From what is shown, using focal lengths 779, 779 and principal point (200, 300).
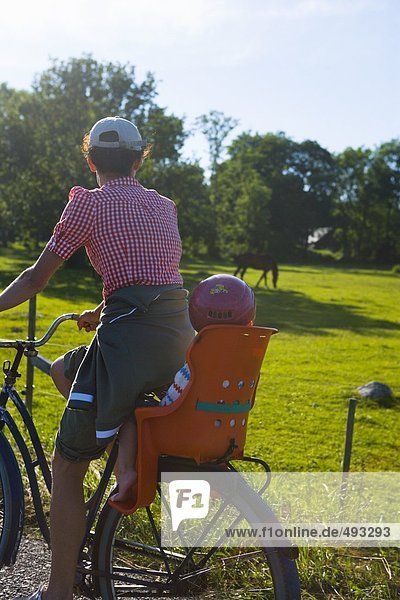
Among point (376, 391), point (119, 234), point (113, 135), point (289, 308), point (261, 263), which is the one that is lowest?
point (289, 308)

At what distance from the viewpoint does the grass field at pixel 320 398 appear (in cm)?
379

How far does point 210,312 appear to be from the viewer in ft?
Result: 9.21

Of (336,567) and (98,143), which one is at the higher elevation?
(98,143)

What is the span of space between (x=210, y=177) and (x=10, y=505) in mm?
70924

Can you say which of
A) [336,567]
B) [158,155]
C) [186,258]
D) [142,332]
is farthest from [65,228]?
[186,258]

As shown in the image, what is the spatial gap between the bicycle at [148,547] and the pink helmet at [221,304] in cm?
10

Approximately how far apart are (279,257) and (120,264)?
67601 millimetres

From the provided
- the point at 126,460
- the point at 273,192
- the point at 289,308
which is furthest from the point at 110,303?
the point at 273,192

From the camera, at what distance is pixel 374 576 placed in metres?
3.72

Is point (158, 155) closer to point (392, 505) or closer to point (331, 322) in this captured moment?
point (331, 322)

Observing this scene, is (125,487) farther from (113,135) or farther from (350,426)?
(350,426)

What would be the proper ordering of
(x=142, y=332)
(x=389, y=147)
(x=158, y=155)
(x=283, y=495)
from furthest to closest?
(x=389, y=147), (x=158, y=155), (x=283, y=495), (x=142, y=332)

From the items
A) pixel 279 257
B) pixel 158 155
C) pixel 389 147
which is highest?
pixel 389 147

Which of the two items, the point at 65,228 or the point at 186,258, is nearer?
the point at 65,228
